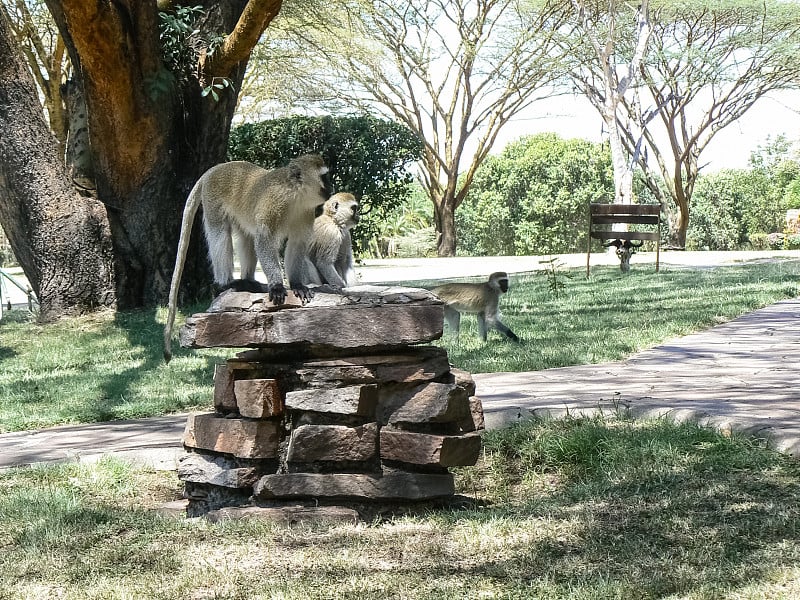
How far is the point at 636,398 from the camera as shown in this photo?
240 inches

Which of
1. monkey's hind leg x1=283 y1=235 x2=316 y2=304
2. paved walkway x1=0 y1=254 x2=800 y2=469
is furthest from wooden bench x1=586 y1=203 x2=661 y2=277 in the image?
monkey's hind leg x1=283 y1=235 x2=316 y2=304

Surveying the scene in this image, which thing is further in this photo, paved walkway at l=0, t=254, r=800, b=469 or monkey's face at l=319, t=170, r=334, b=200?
paved walkway at l=0, t=254, r=800, b=469

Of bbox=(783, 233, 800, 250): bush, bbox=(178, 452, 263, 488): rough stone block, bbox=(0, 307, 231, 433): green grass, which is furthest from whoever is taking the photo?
bbox=(783, 233, 800, 250): bush

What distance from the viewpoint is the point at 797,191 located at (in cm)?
3566

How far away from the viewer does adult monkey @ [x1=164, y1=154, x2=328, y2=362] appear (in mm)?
5148

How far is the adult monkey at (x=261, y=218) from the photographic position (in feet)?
16.9

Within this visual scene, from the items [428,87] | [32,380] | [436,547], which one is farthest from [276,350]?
[428,87]

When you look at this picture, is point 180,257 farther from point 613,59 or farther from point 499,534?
point 613,59

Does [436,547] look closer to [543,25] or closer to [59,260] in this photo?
[59,260]

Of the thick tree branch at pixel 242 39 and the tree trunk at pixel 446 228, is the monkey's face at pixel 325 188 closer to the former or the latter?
the thick tree branch at pixel 242 39

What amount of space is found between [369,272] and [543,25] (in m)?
16.6

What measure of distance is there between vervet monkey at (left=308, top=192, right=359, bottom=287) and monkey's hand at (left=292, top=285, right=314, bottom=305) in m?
0.55

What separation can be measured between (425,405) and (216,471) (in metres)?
1.14

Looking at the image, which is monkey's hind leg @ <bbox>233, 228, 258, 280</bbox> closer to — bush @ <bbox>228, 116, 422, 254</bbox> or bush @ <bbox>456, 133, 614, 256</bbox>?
bush @ <bbox>228, 116, 422, 254</bbox>
